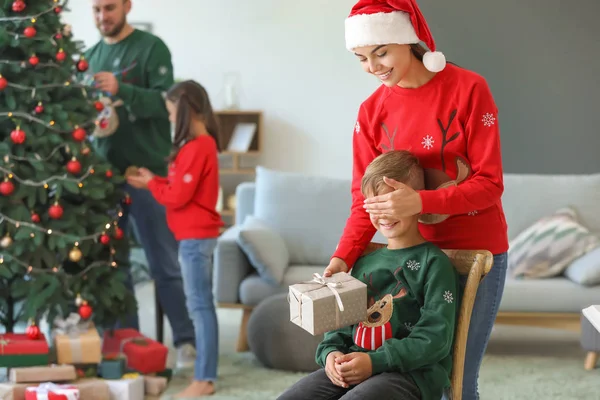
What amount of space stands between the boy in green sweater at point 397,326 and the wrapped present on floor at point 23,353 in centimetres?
160

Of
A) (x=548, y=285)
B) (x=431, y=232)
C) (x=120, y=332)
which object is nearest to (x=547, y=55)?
(x=548, y=285)

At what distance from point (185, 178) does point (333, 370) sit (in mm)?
1602

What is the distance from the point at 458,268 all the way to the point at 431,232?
120mm

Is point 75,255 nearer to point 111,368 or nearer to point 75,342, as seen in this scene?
point 75,342

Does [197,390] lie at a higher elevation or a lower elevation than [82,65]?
lower

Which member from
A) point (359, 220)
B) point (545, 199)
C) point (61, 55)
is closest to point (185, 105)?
point (61, 55)

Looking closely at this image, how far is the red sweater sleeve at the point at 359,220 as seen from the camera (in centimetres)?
193

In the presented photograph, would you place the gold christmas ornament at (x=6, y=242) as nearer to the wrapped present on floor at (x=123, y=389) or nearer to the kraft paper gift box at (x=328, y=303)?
the wrapped present on floor at (x=123, y=389)

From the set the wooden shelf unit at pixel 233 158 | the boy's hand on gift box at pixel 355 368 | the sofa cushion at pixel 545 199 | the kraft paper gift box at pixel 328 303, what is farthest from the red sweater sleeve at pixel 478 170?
the wooden shelf unit at pixel 233 158

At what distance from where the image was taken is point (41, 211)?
3.15 meters

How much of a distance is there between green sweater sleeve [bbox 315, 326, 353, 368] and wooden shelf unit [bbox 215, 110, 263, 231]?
187 inches

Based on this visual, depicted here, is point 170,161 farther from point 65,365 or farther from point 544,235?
point 544,235

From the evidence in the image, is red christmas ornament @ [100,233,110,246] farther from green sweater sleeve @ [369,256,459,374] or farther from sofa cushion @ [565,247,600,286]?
sofa cushion @ [565,247,600,286]

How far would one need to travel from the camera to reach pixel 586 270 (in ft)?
12.5
